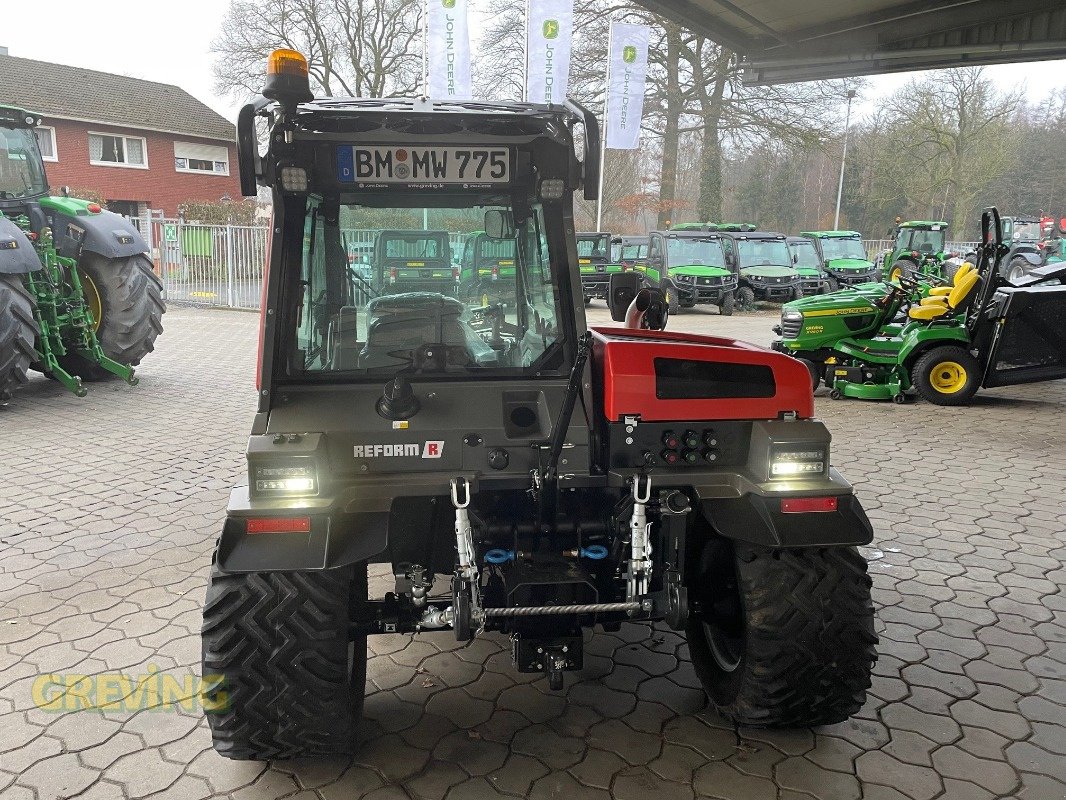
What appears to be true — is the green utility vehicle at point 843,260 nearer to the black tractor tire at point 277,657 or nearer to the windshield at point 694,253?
the windshield at point 694,253

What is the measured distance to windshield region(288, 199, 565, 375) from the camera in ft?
10.4

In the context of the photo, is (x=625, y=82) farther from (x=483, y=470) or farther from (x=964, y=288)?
(x=483, y=470)

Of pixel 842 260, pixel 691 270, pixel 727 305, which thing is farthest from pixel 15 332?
pixel 842 260

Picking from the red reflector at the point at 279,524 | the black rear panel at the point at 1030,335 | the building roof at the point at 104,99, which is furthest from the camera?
the building roof at the point at 104,99

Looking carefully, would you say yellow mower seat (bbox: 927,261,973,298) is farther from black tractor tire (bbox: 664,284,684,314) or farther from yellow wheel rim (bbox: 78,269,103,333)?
black tractor tire (bbox: 664,284,684,314)

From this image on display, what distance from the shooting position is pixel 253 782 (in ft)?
9.55

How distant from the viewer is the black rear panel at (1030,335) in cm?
882

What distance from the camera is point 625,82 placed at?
69.4 ft

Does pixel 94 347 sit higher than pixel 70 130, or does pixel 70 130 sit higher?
pixel 70 130

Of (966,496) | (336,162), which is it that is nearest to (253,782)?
(336,162)

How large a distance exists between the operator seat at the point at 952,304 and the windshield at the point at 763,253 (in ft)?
39.9

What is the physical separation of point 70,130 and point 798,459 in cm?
3422

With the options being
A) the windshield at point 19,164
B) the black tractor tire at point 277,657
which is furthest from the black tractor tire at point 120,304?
the black tractor tire at point 277,657

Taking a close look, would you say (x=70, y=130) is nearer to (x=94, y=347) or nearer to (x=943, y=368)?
(x=94, y=347)
